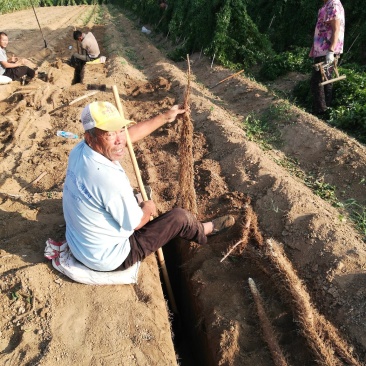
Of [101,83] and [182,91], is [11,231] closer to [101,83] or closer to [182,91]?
[182,91]

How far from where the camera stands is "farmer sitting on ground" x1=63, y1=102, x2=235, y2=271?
2592mm

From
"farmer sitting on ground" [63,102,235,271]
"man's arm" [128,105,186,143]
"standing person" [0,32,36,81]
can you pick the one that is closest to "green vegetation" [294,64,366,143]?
"man's arm" [128,105,186,143]

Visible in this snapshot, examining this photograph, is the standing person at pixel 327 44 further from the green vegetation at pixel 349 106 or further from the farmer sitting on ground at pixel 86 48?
the farmer sitting on ground at pixel 86 48

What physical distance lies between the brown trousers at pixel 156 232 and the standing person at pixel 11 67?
25.5 ft

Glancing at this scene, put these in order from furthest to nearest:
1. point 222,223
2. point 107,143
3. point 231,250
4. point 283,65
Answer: point 283,65, point 222,223, point 231,250, point 107,143

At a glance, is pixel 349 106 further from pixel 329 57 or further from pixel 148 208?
pixel 148 208

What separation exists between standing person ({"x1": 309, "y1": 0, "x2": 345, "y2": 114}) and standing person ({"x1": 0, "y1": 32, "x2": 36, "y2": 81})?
741 centimetres

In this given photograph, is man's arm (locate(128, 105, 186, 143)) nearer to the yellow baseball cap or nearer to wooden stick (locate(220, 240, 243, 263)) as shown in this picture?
the yellow baseball cap

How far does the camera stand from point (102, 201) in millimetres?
2646

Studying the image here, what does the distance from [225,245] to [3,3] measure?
94.3ft

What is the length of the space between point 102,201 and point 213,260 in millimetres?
1823

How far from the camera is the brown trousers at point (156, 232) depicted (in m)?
3.18

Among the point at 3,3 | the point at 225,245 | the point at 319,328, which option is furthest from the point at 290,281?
the point at 3,3

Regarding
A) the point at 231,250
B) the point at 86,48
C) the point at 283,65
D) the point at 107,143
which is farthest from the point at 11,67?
the point at 231,250
